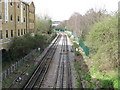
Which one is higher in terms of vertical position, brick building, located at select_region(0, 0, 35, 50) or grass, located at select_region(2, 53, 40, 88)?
brick building, located at select_region(0, 0, 35, 50)

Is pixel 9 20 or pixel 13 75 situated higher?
pixel 9 20

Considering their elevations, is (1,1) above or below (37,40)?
above

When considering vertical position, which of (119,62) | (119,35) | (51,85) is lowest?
(51,85)

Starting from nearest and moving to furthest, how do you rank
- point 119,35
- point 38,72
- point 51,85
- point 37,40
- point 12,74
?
point 51,85 → point 119,35 → point 12,74 → point 38,72 → point 37,40

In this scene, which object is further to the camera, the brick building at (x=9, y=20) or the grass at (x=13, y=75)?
the brick building at (x=9, y=20)

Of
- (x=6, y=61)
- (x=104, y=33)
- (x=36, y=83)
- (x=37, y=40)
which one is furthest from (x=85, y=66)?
(x=37, y=40)

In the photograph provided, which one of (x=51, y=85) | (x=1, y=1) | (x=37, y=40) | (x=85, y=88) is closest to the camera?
(x=85, y=88)

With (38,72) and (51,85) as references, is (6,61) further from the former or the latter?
(51,85)

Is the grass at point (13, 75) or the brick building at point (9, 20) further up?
the brick building at point (9, 20)

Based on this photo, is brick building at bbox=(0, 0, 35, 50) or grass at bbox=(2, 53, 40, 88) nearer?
grass at bbox=(2, 53, 40, 88)

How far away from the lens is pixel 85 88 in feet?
40.1

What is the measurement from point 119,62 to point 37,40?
15.1 metres

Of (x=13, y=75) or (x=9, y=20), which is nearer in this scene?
(x=13, y=75)

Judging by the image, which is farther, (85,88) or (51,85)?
(51,85)
